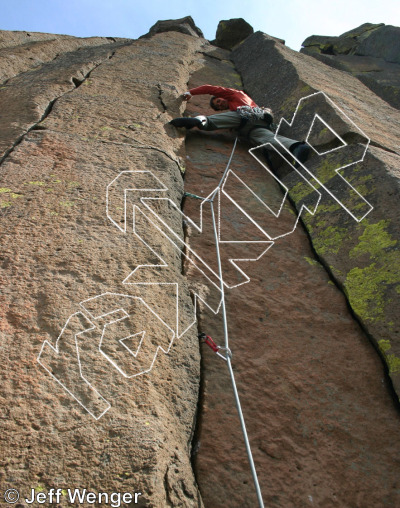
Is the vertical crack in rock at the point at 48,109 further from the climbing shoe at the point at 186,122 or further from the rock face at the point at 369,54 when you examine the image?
the rock face at the point at 369,54

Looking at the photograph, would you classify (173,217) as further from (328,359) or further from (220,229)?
(328,359)

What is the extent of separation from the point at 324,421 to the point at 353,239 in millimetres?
1325

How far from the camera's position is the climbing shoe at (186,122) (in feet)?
13.2

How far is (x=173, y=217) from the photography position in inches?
114

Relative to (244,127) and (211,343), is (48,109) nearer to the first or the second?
(244,127)

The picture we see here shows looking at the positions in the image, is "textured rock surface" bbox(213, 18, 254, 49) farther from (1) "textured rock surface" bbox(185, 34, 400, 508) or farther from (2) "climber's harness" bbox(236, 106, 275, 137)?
(1) "textured rock surface" bbox(185, 34, 400, 508)

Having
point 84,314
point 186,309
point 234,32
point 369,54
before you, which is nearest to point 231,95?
point 186,309

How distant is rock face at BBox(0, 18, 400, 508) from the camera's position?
1.61m

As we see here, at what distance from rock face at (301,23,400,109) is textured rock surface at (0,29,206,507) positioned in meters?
6.53

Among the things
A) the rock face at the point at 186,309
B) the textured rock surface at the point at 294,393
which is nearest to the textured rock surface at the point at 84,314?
the rock face at the point at 186,309

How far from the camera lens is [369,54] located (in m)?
10.7

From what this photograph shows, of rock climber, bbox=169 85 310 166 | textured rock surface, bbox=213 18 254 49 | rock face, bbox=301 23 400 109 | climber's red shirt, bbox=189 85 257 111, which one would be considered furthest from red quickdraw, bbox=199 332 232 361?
textured rock surface, bbox=213 18 254 49

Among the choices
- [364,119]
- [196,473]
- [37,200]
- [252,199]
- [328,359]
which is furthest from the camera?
[364,119]

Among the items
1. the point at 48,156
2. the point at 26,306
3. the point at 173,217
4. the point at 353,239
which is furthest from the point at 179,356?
the point at 48,156
